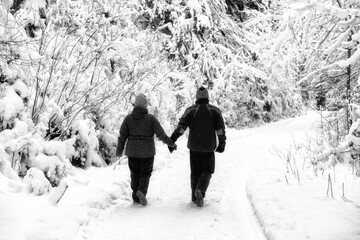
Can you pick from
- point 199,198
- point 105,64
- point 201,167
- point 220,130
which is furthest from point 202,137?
point 105,64

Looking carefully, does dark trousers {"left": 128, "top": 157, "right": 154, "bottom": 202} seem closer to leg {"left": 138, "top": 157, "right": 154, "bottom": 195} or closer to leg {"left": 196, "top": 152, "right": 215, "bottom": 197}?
leg {"left": 138, "top": 157, "right": 154, "bottom": 195}

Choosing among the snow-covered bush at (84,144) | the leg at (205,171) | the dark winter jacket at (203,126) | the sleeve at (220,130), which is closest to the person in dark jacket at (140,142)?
the dark winter jacket at (203,126)

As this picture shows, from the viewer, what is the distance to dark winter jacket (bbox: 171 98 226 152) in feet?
21.3

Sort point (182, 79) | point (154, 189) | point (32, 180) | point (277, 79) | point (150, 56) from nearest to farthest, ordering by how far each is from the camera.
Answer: point (32, 180)
point (154, 189)
point (150, 56)
point (182, 79)
point (277, 79)

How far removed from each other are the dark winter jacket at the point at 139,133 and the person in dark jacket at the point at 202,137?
0.43 meters

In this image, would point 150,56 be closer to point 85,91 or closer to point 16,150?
point 85,91

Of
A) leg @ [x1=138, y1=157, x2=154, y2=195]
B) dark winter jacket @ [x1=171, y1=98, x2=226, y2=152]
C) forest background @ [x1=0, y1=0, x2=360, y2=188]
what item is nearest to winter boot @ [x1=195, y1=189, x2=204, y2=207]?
dark winter jacket @ [x1=171, y1=98, x2=226, y2=152]

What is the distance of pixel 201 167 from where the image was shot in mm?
6594

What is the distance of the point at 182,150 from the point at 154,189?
5.08 m

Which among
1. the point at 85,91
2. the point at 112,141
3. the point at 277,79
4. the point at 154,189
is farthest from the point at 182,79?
the point at 277,79

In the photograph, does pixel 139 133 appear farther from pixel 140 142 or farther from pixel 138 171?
pixel 138 171

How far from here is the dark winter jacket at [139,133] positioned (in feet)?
20.9

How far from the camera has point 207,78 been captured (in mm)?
18812

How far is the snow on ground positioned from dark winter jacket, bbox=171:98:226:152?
105cm
